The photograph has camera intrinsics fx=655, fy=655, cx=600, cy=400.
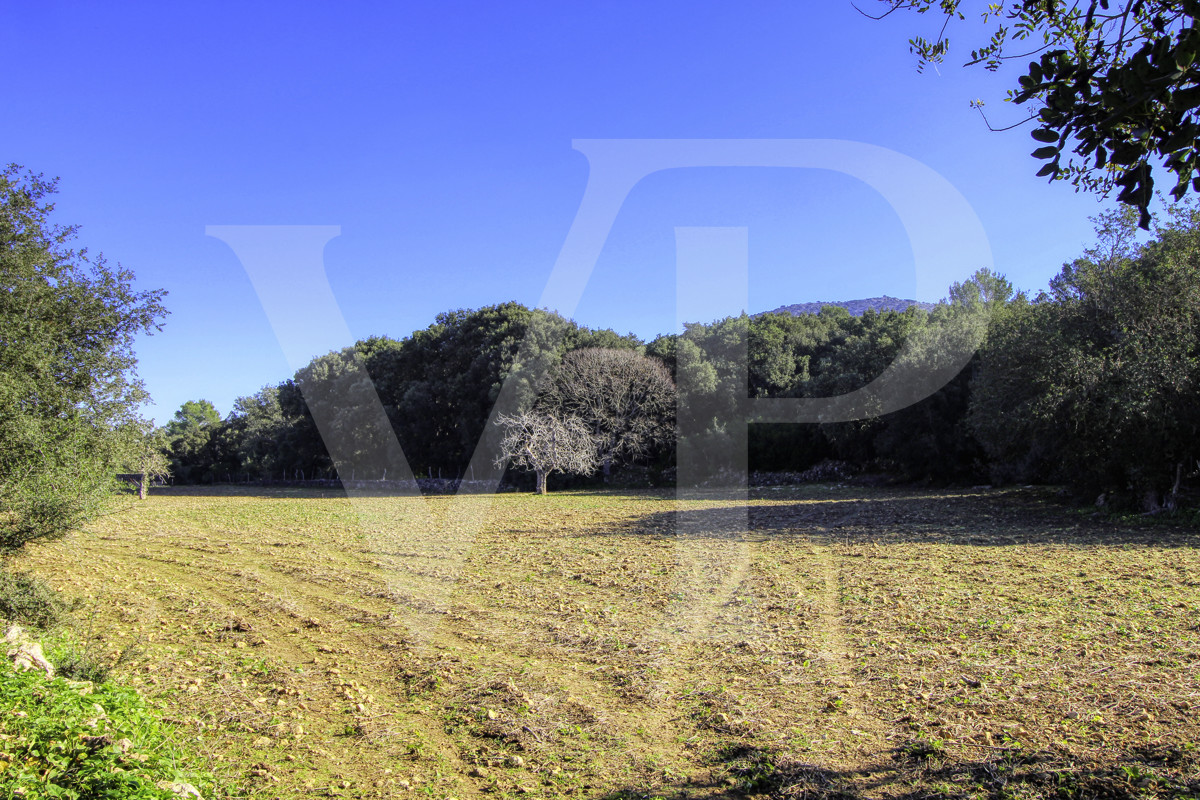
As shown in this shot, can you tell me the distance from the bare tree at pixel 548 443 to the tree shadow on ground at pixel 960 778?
2589 cm

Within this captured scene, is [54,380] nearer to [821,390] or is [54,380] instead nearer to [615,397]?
[615,397]

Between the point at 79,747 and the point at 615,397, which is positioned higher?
the point at 615,397

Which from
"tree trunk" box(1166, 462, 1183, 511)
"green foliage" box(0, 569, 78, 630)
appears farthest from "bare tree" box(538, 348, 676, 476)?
"green foliage" box(0, 569, 78, 630)

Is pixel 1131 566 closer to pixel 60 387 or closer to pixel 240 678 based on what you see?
pixel 240 678

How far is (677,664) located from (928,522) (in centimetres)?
1250

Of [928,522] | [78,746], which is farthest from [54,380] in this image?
[928,522]

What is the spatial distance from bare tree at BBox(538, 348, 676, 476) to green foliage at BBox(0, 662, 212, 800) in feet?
91.9

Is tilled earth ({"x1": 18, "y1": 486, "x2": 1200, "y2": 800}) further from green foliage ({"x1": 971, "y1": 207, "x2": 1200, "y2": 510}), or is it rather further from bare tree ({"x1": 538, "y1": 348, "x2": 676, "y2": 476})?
bare tree ({"x1": 538, "y1": 348, "x2": 676, "y2": 476})

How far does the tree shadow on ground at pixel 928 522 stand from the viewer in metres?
13.4

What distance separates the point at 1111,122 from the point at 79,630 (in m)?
10.3

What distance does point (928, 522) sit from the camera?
53.6 feet

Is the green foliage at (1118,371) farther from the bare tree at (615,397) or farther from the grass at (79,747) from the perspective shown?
the bare tree at (615,397)

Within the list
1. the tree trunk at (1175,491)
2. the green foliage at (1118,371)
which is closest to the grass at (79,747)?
the green foliage at (1118,371)

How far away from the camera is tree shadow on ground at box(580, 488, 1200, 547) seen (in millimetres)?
13377
